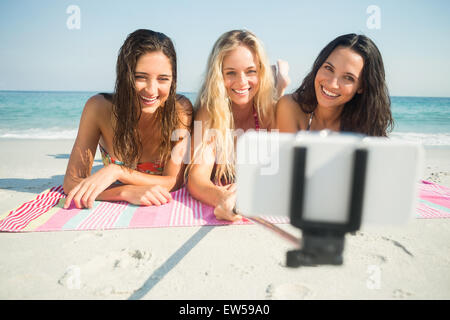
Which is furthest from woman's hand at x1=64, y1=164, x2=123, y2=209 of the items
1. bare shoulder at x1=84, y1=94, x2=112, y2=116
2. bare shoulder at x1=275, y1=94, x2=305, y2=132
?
bare shoulder at x1=275, y1=94, x2=305, y2=132

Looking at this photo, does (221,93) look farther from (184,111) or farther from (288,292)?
(288,292)

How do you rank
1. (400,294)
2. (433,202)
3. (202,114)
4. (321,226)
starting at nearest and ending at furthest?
(321,226), (400,294), (202,114), (433,202)

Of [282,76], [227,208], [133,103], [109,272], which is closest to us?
[109,272]

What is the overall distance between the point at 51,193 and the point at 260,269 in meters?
2.32

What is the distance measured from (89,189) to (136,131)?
26.1 inches

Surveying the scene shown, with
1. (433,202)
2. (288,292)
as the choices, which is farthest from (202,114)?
(433,202)

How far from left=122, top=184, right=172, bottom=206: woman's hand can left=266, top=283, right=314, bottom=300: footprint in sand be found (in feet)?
4.70

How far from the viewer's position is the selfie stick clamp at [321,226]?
0.88 meters

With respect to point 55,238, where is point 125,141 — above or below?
above

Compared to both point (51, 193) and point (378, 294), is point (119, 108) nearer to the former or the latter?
point (51, 193)

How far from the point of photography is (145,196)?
110 inches

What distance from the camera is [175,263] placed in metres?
1.97
